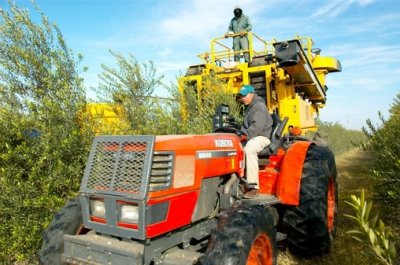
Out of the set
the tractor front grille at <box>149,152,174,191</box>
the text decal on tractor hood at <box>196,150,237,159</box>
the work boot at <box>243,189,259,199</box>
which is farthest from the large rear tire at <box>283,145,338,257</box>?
the tractor front grille at <box>149,152,174,191</box>

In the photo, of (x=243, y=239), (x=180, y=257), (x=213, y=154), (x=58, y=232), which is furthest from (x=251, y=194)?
(x=58, y=232)

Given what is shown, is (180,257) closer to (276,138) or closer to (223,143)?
(223,143)

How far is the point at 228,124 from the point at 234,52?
4.30 m

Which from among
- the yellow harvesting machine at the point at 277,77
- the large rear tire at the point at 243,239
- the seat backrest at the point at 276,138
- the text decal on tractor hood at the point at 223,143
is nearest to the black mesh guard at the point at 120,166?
the large rear tire at the point at 243,239

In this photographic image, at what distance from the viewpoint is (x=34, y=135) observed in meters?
5.12

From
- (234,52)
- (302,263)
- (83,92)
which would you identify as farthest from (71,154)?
(234,52)

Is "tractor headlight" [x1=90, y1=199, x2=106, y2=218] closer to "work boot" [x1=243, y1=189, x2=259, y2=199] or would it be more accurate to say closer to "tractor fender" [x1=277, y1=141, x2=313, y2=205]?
"work boot" [x1=243, y1=189, x2=259, y2=199]

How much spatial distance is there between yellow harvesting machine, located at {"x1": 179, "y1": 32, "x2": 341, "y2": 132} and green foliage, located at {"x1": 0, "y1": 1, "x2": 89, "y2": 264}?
331cm

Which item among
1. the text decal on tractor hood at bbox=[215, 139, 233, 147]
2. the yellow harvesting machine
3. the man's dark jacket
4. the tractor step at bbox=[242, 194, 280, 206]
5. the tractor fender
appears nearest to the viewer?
the text decal on tractor hood at bbox=[215, 139, 233, 147]

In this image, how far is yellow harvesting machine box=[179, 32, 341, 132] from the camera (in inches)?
295

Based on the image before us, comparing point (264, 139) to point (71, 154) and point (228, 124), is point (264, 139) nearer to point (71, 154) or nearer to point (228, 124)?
point (228, 124)

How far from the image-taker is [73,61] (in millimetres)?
6090

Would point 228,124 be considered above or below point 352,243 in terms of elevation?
above

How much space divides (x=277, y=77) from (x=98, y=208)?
5337mm
